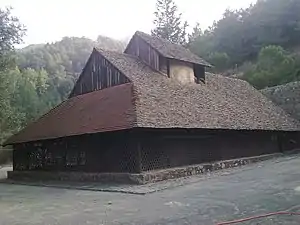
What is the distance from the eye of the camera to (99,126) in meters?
16.2

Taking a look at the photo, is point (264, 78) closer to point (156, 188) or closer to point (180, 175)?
point (180, 175)

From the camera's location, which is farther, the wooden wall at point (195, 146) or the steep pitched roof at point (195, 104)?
the steep pitched roof at point (195, 104)

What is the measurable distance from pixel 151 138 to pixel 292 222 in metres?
9.22

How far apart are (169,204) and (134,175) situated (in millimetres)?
4887

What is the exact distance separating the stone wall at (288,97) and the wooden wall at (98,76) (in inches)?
610

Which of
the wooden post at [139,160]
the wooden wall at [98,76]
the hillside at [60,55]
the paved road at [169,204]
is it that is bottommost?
the paved road at [169,204]

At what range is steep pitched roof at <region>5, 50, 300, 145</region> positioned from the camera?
631 inches

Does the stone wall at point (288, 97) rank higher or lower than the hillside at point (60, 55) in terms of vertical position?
lower

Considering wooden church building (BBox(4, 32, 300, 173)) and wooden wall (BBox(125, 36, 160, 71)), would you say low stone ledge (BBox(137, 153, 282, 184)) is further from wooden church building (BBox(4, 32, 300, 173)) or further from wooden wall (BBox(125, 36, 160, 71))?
wooden wall (BBox(125, 36, 160, 71))

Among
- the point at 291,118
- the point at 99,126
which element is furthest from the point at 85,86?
the point at 291,118

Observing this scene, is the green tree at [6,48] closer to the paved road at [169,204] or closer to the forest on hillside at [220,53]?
the forest on hillside at [220,53]

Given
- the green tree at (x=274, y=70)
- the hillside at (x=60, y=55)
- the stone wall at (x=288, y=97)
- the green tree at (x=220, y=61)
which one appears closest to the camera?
the stone wall at (x=288, y=97)

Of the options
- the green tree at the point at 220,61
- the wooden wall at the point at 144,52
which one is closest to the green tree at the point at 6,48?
the wooden wall at the point at 144,52

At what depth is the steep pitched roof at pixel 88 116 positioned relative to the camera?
52.1 feet
